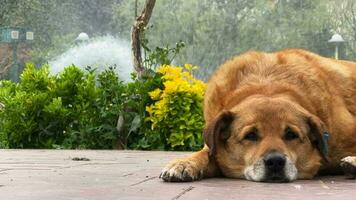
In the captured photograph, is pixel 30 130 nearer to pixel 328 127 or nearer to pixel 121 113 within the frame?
pixel 121 113

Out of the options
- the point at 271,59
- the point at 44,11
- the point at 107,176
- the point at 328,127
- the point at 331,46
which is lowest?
the point at 107,176

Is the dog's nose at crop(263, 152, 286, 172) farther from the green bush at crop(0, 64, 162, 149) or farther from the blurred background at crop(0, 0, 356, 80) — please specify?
the blurred background at crop(0, 0, 356, 80)

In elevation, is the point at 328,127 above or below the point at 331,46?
below

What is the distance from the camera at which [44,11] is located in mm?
23484

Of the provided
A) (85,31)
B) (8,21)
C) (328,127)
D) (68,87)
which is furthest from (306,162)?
(85,31)

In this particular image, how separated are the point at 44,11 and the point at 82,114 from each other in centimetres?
1665

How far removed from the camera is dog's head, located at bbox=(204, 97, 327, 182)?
384 centimetres

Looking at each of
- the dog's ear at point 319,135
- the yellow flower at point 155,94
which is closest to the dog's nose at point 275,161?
the dog's ear at point 319,135

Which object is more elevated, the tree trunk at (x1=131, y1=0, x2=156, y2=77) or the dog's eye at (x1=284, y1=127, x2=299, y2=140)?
the tree trunk at (x1=131, y1=0, x2=156, y2=77)

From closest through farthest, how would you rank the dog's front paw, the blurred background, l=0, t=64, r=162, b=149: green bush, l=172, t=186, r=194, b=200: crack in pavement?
l=172, t=186, r=194, b=200: crack in pavement < the dog's front paw < l=0, t=64, r=162, b=149: green bush < the blurred background

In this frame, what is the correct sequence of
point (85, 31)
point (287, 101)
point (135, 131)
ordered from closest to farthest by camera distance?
point (287, 101)
point (135, 131)
point (85, 31)

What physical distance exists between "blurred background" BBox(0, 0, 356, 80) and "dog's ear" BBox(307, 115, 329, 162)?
63.6 feet

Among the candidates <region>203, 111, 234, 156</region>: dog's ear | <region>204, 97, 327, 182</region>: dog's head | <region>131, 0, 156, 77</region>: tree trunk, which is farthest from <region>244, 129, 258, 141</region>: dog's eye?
<region>131, 0, 156, 77</region>: tree trunk

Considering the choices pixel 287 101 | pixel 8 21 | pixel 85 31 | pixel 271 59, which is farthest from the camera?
pixel 85 31
